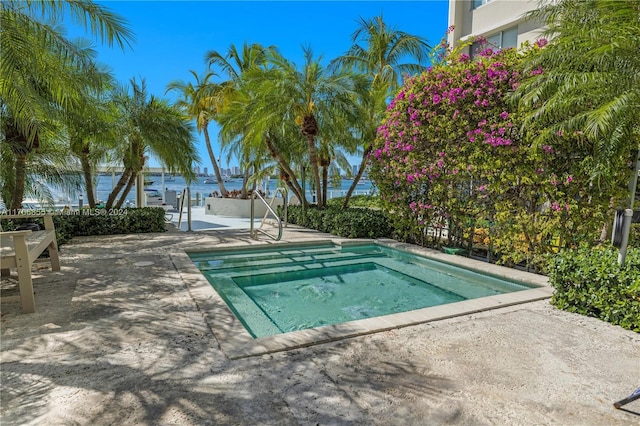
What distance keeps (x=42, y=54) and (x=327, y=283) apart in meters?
5.86

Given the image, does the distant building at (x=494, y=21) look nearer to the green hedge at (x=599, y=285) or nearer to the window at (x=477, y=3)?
the window at (x=477, y=3)

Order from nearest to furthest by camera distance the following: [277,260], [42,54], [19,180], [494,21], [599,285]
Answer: [599,285] → [42,54] → [19,180] → [277,260] → [494,21]

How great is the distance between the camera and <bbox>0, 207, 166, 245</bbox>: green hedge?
970cm

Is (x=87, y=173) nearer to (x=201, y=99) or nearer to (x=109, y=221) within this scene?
(x=109, y=221)

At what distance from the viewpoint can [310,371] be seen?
113 inches

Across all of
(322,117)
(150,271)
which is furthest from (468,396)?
(322,117)

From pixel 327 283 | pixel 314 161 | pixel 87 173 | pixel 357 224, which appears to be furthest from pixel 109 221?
pixel 327 283

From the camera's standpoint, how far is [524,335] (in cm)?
367

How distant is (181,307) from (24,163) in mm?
6404

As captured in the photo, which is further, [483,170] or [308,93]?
[308,93]

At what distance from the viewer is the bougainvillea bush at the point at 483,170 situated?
5863 millimetres

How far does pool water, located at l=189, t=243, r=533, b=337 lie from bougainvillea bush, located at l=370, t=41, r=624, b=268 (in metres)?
0.94

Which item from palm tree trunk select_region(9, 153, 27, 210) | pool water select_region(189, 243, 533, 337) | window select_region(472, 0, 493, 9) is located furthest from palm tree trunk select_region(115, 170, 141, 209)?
window select_region(472, 0, 493, 9)

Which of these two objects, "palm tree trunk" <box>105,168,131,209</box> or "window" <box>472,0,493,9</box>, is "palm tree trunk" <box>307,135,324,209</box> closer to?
"palm tree trunk" <box>105,168,131,209</box>
